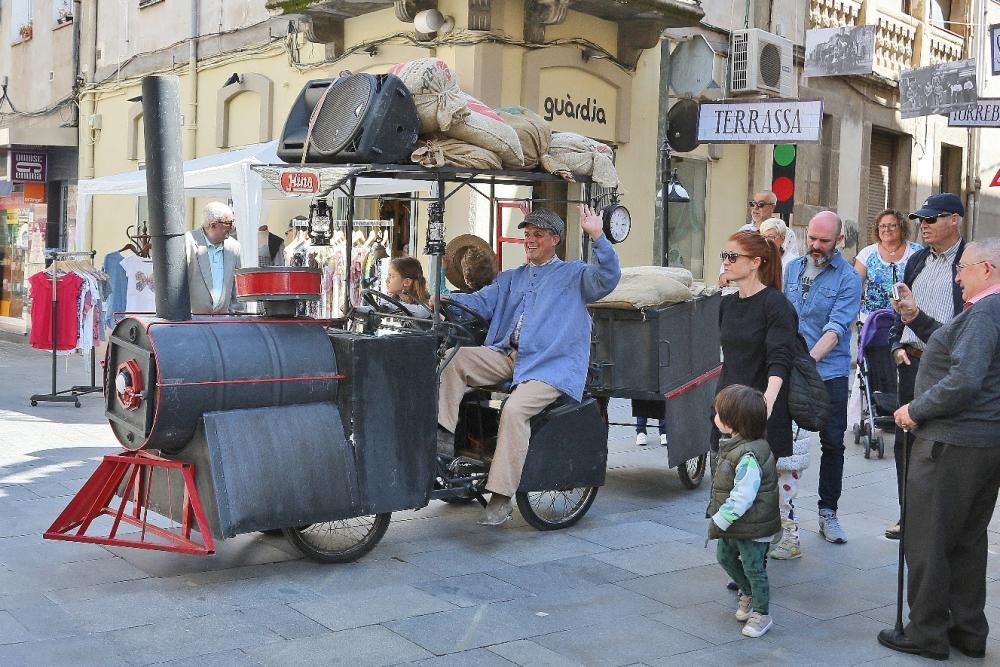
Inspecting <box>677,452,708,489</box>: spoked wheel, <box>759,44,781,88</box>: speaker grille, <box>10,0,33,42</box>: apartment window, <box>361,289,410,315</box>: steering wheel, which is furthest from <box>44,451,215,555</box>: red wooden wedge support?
<box>10,0,33,42</box>: apartment window

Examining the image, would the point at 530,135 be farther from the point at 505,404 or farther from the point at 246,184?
the point at 246,184

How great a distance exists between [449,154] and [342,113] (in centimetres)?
59

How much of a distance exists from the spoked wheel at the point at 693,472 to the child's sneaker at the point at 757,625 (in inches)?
114

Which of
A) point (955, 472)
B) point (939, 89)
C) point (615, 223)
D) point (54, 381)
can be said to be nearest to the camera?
point (955, 472)

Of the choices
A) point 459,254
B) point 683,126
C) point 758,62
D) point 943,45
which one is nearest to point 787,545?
point 459,254

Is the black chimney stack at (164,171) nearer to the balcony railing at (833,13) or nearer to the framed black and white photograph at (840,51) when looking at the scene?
the framed black and white photograph at (840,51)

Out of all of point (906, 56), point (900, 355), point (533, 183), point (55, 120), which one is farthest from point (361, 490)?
point (55, 120)

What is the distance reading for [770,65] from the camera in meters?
15.8

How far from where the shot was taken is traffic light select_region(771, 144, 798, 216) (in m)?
13.8

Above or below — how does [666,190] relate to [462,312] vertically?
above

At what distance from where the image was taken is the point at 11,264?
23.1 m

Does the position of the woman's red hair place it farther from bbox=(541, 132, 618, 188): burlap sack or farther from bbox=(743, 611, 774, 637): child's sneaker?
bbox=(743, 611, 774, 637): child's sneaker

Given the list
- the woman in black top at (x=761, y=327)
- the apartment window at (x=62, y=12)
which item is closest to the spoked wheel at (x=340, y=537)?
the woman in black top at (x=761, y=327)

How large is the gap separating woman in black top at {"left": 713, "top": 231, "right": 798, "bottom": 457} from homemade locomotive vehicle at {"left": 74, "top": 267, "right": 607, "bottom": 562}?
4.24ft
